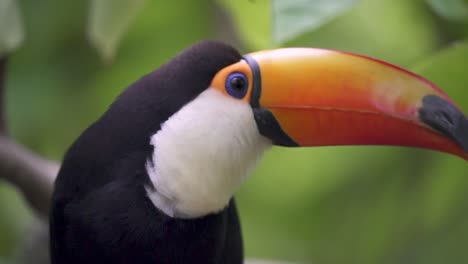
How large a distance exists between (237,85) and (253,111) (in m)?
0.05

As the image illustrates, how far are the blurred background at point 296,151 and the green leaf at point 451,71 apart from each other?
0.32 meters

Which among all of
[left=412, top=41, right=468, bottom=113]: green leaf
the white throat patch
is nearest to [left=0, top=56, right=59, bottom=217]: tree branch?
the white throat patch

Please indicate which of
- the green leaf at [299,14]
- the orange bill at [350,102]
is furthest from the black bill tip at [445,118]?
the green leaf at [299,14]

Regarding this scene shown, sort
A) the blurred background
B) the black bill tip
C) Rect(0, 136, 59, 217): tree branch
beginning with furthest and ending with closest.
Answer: the blurred background
Rect(0, 136, 59, 217): tree branch
the black bill tip

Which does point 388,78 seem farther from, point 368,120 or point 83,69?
point 83,69

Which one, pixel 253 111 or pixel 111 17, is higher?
pixel 111 17

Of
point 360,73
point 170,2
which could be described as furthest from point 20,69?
point 360,73

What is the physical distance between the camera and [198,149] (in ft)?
4.24

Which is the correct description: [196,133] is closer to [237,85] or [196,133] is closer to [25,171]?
[237,85]

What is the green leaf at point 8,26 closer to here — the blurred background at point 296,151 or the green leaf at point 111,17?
the green leaf at point 111,17

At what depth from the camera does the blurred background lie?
1964 mm

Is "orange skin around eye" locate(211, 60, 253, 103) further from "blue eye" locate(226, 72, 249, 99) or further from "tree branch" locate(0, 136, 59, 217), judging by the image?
"tree branch" locate(0, 136, 59, 217)

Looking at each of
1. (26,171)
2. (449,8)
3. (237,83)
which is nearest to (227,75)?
(237,83)

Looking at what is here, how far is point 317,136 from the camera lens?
4.28 feet
